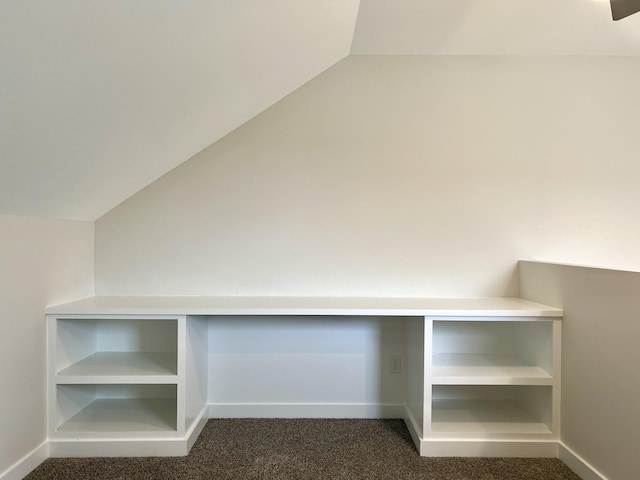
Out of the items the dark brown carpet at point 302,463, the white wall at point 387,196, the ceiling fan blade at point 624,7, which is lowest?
the dark brown carpet at point 302,463

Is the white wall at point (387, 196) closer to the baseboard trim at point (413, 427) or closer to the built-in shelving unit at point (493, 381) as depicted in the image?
the built-in shelving unit at point (493, 381)

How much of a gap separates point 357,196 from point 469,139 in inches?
29.3

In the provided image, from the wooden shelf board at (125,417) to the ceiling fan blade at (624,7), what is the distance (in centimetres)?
268

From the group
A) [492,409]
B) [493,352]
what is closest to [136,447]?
[492,409]

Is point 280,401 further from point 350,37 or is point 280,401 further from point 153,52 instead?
point 350,37

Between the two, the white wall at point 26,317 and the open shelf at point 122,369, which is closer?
the white wall at point 26,317

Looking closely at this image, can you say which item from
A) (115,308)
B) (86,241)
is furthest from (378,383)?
(86,241)

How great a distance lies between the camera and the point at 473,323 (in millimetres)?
2326

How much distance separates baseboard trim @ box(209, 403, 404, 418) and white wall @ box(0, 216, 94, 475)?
88cm

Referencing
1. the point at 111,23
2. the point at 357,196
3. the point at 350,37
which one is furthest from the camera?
the point at 357,196

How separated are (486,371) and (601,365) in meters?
0.50

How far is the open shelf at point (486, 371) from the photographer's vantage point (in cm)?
190

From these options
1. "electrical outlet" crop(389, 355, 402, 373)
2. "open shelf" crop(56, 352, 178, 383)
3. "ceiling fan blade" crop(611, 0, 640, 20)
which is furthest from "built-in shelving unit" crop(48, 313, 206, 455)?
"ceiling fan blade" crop(611, 0, 640, 20)

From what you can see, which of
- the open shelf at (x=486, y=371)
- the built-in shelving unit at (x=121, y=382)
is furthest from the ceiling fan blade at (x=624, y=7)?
the built-in shelving unit at (x=121, y=382)
